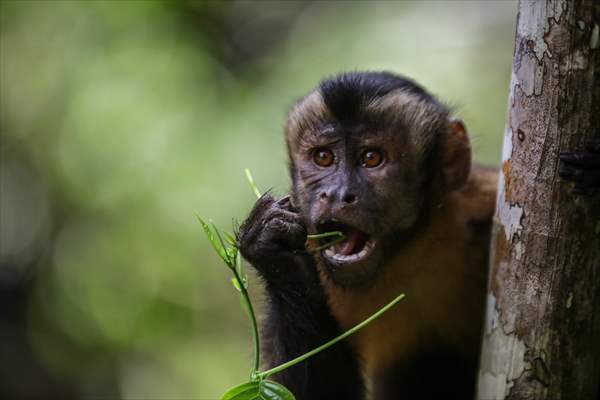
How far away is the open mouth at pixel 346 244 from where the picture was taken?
471 cm

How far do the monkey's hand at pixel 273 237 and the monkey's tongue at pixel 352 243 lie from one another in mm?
554

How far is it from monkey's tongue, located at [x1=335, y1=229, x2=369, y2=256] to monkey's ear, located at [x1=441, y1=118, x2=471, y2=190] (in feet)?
2.73

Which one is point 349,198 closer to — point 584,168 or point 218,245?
point 218,245

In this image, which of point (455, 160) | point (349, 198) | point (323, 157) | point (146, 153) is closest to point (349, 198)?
point (349, 198)

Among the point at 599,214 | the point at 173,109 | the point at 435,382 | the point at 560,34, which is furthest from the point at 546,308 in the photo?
the point at 173,109

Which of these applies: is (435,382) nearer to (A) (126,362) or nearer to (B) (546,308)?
(B) (546,308)

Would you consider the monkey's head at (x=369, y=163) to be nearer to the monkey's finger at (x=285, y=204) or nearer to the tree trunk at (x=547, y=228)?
the monkey's finger at (x=285, y=204)

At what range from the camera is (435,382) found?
5621 mm

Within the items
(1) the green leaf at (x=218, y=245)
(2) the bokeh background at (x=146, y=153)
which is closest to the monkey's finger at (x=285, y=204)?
(1) the green leaf at (x=218, y=245)

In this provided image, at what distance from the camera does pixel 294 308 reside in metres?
4.46

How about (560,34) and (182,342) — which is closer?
(560,34)

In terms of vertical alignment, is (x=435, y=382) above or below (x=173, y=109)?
below

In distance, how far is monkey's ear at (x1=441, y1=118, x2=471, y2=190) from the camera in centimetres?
536

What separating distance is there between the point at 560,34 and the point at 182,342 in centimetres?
841
